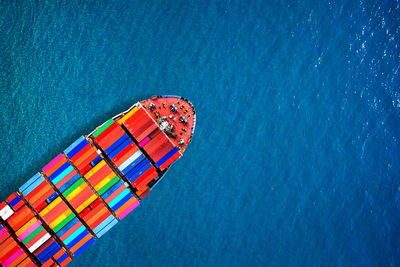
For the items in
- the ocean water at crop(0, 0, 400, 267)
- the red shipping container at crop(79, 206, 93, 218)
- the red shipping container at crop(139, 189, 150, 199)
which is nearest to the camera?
the red shipping container at crop(79, 206, 93, 218)

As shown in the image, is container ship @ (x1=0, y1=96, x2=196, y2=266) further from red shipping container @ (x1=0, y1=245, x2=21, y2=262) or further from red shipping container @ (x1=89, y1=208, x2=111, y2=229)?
red shipping container @ (x1=89, y1=208, x2=111, y2=229)

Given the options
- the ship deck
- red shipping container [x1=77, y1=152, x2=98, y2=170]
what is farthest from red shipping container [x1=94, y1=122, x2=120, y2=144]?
the ship deck

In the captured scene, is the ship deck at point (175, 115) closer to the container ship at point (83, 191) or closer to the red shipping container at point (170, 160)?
the container ship at point (83, 191)

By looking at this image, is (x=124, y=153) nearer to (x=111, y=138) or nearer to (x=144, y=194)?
(x=111, y=138)

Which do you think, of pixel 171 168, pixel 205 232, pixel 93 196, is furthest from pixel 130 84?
pixel 205 232

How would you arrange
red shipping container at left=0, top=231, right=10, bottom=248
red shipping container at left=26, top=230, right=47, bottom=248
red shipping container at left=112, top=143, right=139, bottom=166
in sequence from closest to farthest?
red shipping container at left=0, top=231, right=10, bottom=248, red shipping container at left=26, top=230, right=47, bottom=248, red shipping container at left=112, top=143, right=139, bottom=166

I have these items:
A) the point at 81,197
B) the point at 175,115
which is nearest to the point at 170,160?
the point at 175,115

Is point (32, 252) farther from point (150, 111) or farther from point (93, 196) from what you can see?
point (150, 111)
